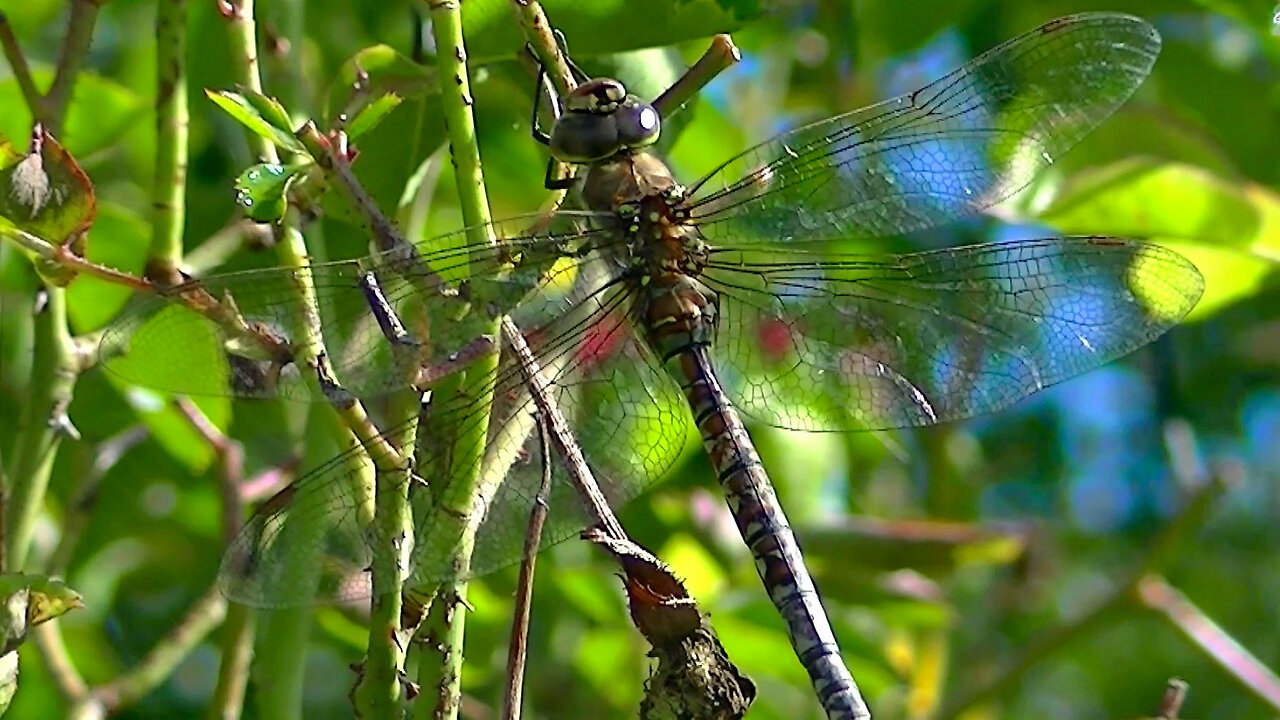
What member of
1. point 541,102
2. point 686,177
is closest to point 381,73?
point 541,102

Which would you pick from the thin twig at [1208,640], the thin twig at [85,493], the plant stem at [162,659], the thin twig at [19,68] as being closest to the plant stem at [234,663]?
the plant stem at [162,659]

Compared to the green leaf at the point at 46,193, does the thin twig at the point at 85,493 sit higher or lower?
higher

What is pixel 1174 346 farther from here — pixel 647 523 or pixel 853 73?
pixel 647 523

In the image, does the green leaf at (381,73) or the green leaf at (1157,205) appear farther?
the green leaf at (1157,205)

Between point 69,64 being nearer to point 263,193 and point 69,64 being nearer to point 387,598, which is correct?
point 263,193

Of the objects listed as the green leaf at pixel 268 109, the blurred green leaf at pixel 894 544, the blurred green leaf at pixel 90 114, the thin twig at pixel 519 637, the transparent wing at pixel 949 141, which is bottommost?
the thin twig at pixel 519 637

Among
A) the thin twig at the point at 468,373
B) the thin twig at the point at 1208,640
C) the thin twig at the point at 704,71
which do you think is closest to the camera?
the thin twig at the point at 468,373

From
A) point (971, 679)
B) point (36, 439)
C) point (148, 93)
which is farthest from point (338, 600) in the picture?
point (971, 679)

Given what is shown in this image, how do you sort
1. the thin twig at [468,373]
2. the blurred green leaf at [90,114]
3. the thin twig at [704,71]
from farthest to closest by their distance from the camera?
the blurred green leaf at [90,114] → the thin twig at [704,71] → the thin twig at [468,373]

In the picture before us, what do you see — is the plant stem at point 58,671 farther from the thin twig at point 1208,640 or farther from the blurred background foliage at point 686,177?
the thin twig at point 1208,640
